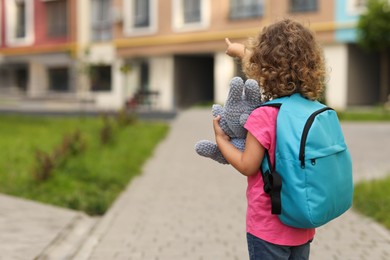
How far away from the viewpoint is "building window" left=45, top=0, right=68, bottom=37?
40281mm

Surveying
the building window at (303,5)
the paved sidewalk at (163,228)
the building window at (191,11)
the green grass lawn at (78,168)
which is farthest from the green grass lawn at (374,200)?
the building window at (191,11)

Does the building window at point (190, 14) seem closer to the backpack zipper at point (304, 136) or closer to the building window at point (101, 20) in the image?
the building window at point (101, 20)

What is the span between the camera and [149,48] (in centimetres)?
3388

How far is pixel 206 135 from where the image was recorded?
635 inches

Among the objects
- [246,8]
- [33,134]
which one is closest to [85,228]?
[33,134]

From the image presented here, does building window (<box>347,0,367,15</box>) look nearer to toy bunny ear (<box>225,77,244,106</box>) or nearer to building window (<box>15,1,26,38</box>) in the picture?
building window (<box>15,1,26,38</box>)

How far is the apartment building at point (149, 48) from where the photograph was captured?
91.0 ft

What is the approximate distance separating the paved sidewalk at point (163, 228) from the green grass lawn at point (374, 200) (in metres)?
0.15

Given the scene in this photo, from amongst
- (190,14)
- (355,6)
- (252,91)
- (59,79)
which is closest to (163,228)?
(252,91)

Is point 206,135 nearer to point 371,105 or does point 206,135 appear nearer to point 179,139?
point 179,139

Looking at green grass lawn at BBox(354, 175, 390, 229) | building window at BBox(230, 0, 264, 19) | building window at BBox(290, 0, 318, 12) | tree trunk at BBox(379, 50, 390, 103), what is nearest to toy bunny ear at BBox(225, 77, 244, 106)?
green grass lawn at BBox(354, 175, 390, 229)

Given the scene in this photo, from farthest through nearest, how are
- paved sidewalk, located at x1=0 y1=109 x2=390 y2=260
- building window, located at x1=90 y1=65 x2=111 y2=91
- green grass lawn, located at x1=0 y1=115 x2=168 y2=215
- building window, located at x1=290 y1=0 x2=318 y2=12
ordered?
1. building window, located at x1=90 y1=65 x2=111 y2=91
2. building window, located at x1=290 y1=0 x2=318 y2=12
3. green grass lawn, located at x1=0 y1=115 x2=168 y2=215
4. paved sidewalk, located at x1=0 y1=109 x2=390 y2=260

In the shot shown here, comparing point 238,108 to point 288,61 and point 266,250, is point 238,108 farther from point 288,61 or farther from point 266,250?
point 266,250

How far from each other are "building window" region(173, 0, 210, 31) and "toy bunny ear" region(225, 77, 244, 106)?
95.4 feet
